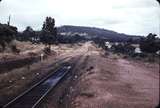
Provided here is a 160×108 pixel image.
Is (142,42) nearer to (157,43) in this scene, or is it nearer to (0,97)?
(157,43)

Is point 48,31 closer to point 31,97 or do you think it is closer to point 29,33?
point 29,33

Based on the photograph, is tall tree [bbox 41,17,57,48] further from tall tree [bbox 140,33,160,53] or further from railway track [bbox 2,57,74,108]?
railway track [bbox 2,57,74,108]

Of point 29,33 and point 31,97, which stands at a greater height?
point 29,33

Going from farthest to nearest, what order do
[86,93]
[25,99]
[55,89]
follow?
[55,89], [86,93], [25,99]

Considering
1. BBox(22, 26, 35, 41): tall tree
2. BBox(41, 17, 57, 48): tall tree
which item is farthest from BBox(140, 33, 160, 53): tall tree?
BBox(22, 26, 35, 41): tall tree

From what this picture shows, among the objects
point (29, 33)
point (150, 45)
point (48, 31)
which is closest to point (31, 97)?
point (150, 45)

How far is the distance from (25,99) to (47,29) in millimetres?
80717

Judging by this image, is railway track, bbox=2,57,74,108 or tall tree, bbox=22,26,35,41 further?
tall tree, bbox=22,26,35,41

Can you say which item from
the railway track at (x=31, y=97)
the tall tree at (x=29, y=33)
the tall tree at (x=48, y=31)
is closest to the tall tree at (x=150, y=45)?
the tall tree at (x=48, y=31)

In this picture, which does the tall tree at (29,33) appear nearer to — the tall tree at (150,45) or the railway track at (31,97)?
the tall tree at (150,45)

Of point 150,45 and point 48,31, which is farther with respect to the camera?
point 48,31

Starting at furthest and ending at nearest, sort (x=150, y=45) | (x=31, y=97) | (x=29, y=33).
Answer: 1. (x=29, y=33)
2. (x=150, y=45)
3. (x=31, y=97)

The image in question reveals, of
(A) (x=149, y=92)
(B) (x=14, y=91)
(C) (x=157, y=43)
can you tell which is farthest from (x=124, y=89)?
(C) (x=157, y=43)

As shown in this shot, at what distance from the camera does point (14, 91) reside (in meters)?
26.8
